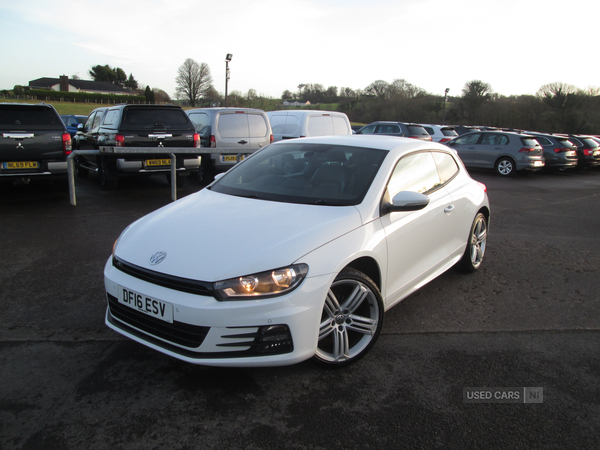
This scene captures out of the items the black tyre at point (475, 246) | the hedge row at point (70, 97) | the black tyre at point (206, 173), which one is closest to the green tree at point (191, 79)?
the hedge row at point (70, 97)

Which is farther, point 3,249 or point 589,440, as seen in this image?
point 3,249

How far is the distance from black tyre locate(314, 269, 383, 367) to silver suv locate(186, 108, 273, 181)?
773cm

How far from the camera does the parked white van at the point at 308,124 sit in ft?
38.5

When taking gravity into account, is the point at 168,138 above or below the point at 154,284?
above

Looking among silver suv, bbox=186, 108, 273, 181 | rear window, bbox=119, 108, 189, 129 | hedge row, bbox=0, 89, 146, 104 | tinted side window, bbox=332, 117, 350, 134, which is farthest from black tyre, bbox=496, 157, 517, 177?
hedge row, bbox=0, 89, 146, 104

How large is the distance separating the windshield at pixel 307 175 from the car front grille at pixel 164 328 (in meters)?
1.32

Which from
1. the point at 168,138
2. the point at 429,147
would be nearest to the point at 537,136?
the point at 168,138

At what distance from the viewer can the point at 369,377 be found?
2.96 m

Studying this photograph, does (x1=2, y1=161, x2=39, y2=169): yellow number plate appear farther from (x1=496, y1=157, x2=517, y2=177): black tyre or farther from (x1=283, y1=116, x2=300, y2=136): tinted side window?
(x1=496, y1=157, x2=517, y2=177): black tyre

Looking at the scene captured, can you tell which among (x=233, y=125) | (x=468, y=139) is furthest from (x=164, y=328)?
(x=468, y=139)

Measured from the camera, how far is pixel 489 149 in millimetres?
16297

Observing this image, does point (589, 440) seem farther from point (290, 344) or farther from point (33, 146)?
point (33, 146)

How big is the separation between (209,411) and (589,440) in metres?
2.09

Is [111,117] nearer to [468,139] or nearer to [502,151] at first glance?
[468,139]
